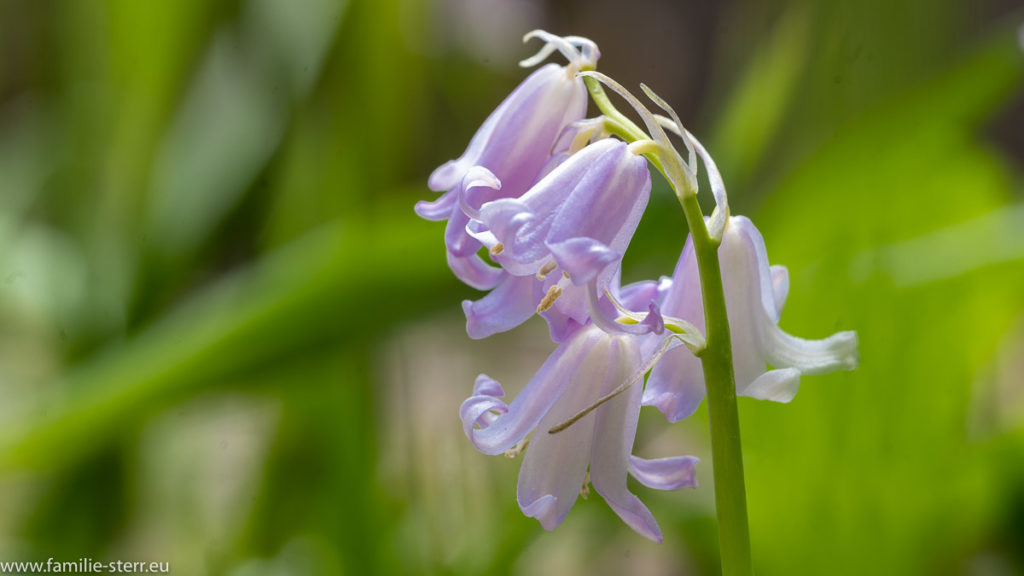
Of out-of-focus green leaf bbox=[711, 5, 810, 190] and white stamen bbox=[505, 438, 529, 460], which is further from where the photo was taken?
out-of-focus green leaf bbox=[711, 5, 810, 190]

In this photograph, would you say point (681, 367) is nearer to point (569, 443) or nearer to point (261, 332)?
point (569, 443)

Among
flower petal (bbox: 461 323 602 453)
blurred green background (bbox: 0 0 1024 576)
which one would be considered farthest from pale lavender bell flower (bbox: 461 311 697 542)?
blurred green background (bbox: 0 0 1024 576)

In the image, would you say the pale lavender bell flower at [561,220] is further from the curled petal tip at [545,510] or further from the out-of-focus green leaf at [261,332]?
the out-of-focus green leaf at [261,332]

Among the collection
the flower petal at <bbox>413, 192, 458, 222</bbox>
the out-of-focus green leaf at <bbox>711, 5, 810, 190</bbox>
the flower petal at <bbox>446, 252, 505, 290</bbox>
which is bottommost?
the flower petal at <bbox>446, 252, 505, 290</bbox>

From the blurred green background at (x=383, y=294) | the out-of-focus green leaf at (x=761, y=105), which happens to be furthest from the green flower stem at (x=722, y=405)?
the out-of-focus green leaf at (x=761, y=105)

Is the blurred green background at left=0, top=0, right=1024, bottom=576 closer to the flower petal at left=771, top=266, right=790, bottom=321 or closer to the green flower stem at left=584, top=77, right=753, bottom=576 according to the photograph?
the flower petal at left=771, top=266, right=790, bottom=321

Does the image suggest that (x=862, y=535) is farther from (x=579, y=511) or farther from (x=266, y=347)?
(x=266, y=347)

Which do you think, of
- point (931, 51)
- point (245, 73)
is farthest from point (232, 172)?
point (931, 51)
